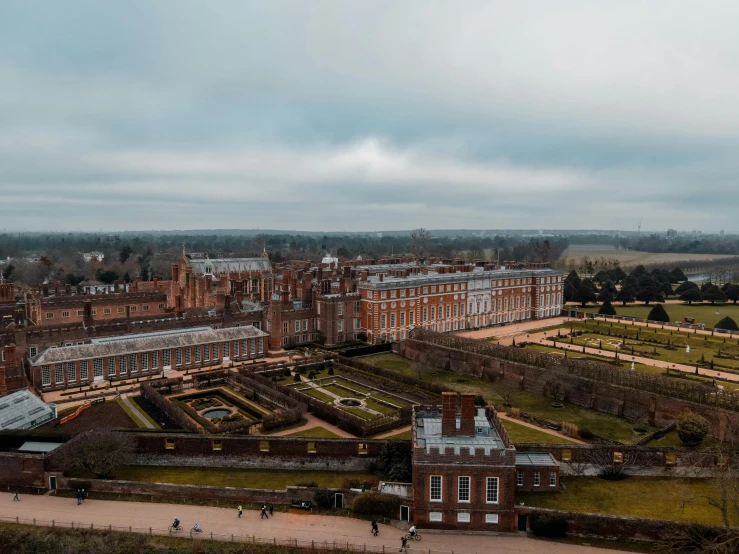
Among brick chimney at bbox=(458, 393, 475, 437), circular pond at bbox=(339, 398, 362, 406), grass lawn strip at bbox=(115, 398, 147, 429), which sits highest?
brick chimney at bbox=(458, 393, 475, 437)

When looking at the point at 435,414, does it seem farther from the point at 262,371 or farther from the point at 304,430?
the point at 262,371

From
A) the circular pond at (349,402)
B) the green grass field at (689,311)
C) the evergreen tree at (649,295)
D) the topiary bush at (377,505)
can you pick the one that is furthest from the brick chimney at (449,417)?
the evergreen tree at (649,295)

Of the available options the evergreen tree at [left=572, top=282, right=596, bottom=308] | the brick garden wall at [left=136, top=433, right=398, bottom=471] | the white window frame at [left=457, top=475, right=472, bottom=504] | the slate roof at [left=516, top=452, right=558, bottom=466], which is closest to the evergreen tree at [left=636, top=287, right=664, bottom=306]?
the evergreen tree at [left=572, top=282, right=596, bottom=308]

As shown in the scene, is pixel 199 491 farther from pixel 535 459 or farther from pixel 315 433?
pixel 535 459

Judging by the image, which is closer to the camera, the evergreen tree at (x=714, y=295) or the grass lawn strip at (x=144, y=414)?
the grass lawn strip at (x=144, y=414)

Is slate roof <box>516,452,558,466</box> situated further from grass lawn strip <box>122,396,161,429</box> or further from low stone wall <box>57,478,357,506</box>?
grass lawn strip <box>122,396,161,429</box>

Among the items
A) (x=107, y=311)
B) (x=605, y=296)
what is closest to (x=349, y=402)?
(x=107, y=311)

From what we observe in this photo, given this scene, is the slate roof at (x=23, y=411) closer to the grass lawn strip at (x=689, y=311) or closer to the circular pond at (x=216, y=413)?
the circular pond at (x=216, y=413)

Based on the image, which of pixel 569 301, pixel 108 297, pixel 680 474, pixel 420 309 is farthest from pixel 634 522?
pixel 569 301
